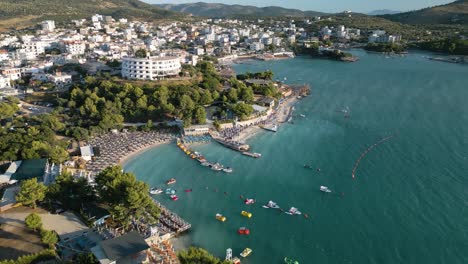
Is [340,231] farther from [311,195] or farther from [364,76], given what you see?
[364,76]

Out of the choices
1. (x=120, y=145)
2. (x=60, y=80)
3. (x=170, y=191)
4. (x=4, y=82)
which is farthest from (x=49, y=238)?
(x=4, y=82)

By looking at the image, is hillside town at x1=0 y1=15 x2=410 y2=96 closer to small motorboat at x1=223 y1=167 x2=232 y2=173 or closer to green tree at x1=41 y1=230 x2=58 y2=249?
small motorboat at x1=223 y1=167 x2=232 y2=173

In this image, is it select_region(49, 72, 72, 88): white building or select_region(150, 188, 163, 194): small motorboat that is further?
select_region(49, 72, 72, 88): white building

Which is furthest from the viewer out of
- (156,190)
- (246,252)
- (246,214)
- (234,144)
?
(234,144)

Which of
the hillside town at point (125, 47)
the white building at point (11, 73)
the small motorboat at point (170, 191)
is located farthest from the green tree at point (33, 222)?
the white building at point (11, 73)

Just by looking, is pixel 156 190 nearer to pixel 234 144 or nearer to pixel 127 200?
pixel 127 200

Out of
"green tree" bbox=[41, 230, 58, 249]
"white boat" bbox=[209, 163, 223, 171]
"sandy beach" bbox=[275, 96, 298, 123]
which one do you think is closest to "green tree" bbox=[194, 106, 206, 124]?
"white boat" bbox=[209, 163, 223, 171]

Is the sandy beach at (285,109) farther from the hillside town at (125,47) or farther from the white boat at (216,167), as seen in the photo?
the hillside town at (125,47)
